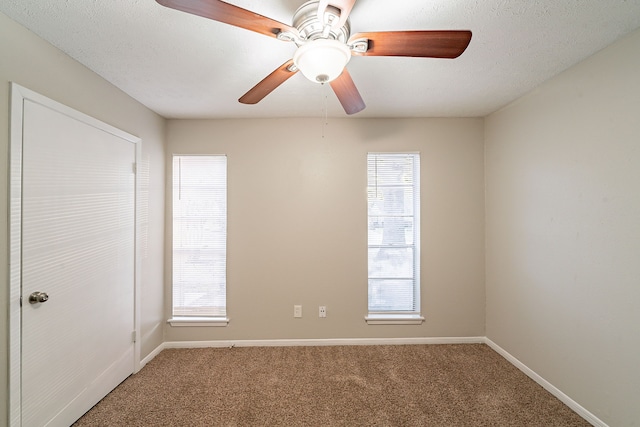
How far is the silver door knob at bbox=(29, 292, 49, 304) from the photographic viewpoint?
4.78 feet

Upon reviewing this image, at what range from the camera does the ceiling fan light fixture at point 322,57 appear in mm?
1118

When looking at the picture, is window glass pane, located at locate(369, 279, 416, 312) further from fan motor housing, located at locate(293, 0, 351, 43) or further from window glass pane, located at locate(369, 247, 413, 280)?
fan motor housing, located at locate(293, 0, 351, 43)

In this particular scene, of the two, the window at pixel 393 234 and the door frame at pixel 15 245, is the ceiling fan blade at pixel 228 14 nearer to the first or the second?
the door frame at pixel 15 245

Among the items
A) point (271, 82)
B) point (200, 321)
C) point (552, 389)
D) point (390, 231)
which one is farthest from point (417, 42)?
point (200, 321)

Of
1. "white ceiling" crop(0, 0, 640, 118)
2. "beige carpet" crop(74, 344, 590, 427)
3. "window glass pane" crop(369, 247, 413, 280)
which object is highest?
"white ceiling" crop(0, 0, 640, 118)

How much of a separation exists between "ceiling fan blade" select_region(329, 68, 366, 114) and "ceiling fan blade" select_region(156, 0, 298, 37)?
378 mm

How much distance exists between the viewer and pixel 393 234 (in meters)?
2.87

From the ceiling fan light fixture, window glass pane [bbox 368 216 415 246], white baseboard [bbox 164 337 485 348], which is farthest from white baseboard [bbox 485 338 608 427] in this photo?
the ceiling fan light fixture

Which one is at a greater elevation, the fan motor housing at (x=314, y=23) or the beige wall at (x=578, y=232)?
the fan motor housing at (x=314, y=23)

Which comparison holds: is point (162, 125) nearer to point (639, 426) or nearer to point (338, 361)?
point (338, 361)

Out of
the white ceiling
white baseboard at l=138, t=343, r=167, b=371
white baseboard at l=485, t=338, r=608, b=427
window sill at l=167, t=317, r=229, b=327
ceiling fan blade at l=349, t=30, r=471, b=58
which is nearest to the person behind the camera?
ceiling fan blade at l=349, t=30, r=471, b=58

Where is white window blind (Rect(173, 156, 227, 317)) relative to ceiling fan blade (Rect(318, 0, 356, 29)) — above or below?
below

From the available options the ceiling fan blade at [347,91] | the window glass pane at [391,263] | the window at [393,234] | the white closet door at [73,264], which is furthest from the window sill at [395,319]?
the white closet door at [73,264]

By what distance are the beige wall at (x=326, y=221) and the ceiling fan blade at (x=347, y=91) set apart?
43.2 inches
